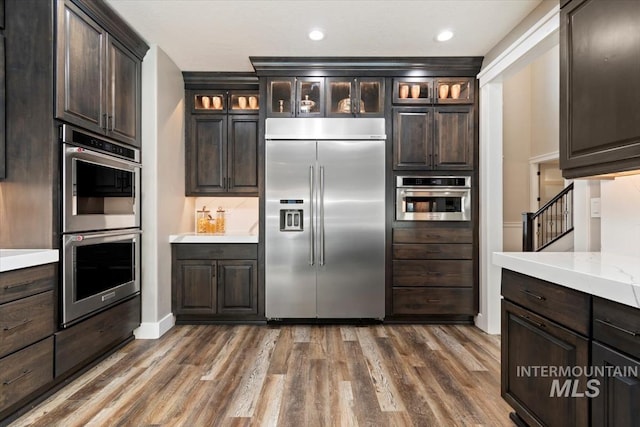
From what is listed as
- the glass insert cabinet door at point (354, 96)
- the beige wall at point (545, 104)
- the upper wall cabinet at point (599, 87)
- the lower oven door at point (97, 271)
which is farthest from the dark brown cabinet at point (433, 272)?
the beige wall at point (545, 104)

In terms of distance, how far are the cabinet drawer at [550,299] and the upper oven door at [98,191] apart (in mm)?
2729

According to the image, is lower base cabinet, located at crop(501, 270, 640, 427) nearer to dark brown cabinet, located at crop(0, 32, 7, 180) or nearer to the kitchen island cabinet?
the kitchen island cabinet

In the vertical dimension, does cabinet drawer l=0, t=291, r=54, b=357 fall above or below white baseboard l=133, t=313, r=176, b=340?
above

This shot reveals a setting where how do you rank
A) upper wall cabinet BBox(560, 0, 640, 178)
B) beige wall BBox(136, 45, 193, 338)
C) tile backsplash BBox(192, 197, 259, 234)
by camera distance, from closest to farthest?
upper wall cabinet BBox(560, 0, 640, 178) < beige wall BBox(136, 45, 193, 338) < tile backsplash BBox(192, 197, 259, 234)

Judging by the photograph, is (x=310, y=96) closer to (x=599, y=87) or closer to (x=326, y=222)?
(x=326, y=222)

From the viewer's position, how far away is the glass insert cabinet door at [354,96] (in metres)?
3.57

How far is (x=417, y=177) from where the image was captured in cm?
352

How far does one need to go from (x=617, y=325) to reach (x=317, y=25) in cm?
278

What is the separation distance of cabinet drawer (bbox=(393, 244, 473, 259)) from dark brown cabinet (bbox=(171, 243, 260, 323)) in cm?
153

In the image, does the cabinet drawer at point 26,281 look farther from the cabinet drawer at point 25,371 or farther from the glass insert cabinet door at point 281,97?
the glass insert cabinet door at point 281,97

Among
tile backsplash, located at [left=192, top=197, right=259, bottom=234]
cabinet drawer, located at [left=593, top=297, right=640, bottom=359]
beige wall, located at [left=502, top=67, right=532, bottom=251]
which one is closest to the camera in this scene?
cabinet drawer, located at [left=593, top=297, right=640, bottom=359]

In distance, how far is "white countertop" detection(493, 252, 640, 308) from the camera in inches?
45.3

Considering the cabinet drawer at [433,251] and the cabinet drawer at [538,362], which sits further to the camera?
the cabinet drawer at [433,251]

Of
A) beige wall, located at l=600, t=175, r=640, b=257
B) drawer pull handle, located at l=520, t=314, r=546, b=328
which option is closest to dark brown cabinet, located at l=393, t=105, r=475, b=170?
beige wall, located at l=600, t=175, r=640, b=257
